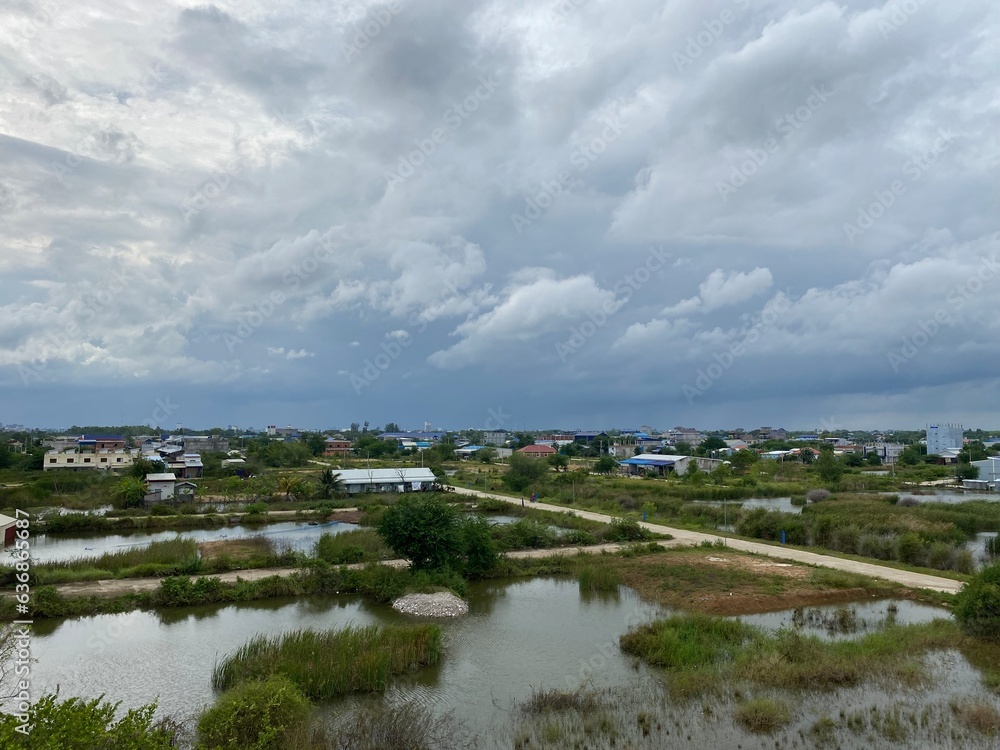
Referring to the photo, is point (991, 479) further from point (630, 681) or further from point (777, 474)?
point (630, 681)

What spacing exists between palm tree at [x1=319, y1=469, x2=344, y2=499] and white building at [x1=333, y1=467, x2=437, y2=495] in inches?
15.3

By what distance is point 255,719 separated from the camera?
7773 millimetres

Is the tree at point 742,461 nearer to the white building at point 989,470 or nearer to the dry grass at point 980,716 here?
the white building at point 989,470

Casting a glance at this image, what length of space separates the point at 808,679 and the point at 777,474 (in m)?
48.7

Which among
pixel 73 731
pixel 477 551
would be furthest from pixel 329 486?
pixel 73 731

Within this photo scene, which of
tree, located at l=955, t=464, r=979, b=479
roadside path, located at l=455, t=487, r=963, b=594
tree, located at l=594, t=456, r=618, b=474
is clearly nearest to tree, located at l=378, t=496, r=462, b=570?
roadside path, located at l=455, t=487, r=963, b=594

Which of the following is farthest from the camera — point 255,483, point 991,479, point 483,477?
point 483,477

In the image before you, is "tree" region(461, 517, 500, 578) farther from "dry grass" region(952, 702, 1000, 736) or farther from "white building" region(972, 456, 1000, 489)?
"white building" region(972, 456, 1000, 489)

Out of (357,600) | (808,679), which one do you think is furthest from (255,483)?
(808,679)

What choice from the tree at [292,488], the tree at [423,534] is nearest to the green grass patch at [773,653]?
the tree at [423,534]

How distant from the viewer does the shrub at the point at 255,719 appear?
745 cm

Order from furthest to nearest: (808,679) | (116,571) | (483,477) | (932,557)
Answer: (483,477), (932,557), (116,571), (808,679)

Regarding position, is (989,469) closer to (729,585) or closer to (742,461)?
(742,461)

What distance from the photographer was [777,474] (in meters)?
55.2
